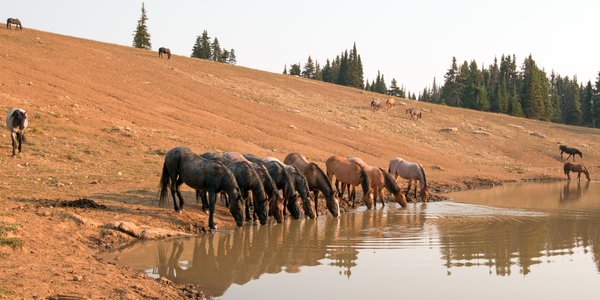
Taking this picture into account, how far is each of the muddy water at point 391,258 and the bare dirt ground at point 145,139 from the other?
4.59 ft

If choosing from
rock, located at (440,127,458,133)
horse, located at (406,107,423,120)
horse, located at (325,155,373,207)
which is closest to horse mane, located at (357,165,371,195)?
horse, located at (325,155,373,207)

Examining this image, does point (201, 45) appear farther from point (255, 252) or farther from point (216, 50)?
point (255, 252)

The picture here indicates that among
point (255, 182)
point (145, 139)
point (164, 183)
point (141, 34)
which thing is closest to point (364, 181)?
point (255, 182)

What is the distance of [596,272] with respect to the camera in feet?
40.3

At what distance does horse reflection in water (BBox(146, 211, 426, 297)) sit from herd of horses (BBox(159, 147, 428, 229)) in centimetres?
75

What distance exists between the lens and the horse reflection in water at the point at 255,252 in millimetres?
11297

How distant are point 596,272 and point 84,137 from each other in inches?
854

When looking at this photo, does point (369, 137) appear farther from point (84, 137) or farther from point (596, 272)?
point (596, 272)

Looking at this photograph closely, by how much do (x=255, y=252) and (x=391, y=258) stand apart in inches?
128

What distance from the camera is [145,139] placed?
91.1ft

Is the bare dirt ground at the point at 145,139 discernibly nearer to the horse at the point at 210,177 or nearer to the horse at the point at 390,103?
the horse at the point at 390,103

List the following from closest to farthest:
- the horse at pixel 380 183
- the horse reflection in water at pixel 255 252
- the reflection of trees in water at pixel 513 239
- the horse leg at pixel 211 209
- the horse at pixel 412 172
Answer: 1. the horse reflection in water at pixel 255 252
2. the reflection of trees in water at pixel 513 239
3. the horse leg at pixel 211 209
4. the horse at pixel 380 183
5. the horse at pixel 412 172

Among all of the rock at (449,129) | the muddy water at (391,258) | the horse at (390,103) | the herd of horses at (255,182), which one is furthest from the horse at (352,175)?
the horse at (390,103)

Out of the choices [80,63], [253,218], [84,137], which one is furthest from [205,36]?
[253,218]
